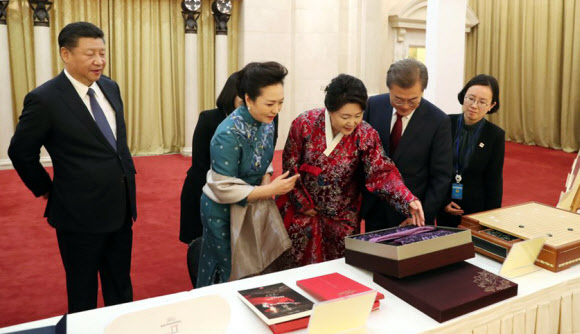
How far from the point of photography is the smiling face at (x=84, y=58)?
2.34 meters

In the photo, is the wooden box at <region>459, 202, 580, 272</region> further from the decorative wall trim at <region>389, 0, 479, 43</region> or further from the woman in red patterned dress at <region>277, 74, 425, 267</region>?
the decorative wall trim at <region>389, 0, 479, 43</region>

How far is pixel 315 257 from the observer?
2.48 m

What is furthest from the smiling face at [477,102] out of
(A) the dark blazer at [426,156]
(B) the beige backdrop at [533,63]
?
(B) the beige backdrop at [533,63]

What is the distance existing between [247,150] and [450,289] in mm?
947

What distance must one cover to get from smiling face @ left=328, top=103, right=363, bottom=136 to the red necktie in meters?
0.43

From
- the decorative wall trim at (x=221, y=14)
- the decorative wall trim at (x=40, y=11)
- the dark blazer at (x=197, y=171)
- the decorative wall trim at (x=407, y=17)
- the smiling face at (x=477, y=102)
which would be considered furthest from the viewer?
the decorative wall trim at (x=407, y=17)

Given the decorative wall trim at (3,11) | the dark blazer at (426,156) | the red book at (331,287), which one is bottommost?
the red book at (331,287)

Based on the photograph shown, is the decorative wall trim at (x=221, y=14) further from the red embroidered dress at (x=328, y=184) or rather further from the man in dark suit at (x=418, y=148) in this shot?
the red embroidered dress at (x=328, y=184)

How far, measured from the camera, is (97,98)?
252cm

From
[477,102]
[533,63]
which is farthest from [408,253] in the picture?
[533,63]

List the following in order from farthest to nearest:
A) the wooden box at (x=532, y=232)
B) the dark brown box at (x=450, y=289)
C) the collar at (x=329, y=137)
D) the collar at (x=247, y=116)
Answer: the collar at (x=329, y=137) → the collar at (x=247, y=116) → the wooden box at (x=532, y=232) → the dark brown box at (x=450, y=289)

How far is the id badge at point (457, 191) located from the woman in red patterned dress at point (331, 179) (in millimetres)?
655

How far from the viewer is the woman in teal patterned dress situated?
2.11 metres

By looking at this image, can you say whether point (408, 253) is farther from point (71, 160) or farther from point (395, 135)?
point (71, 160)
